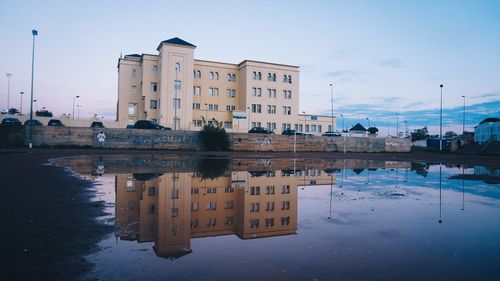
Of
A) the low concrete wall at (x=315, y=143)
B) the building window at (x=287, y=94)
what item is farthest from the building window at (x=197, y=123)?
the building window at (x=287, y=94)

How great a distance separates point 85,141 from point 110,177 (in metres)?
30.1

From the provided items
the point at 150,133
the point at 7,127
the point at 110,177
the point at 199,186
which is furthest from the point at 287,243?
the point at 7,127

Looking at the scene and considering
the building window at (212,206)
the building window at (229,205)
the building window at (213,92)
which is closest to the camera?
the building window at (212,206)

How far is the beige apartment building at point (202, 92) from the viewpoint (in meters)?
60.2

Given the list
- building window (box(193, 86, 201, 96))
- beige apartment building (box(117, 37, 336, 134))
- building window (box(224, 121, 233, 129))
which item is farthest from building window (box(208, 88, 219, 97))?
building window (box(224, 121, 233, 129))

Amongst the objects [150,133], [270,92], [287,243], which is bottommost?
[287,243]

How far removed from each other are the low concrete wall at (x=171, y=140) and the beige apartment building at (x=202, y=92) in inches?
486

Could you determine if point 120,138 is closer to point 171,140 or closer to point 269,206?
point 171,140

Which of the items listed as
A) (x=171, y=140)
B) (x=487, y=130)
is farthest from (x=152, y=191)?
(x=487, y=130)

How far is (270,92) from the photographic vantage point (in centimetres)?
6962

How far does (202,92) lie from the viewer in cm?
6619

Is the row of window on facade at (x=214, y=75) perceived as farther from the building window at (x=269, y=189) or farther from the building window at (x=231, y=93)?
the building window at (x=269, y=189)

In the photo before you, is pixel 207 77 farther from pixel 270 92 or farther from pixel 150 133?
pixel 150 133

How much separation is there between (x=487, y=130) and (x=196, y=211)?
11233 cm
